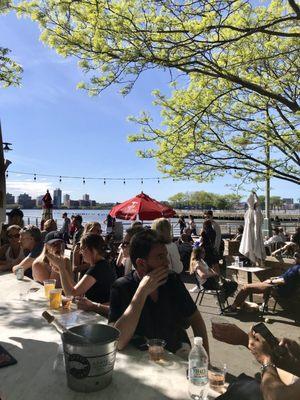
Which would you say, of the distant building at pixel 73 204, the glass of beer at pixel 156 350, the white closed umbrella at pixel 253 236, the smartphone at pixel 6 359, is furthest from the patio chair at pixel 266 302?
the distant building at pixel 73 204

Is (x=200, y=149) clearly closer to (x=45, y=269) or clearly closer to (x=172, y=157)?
(x=172, y=157)

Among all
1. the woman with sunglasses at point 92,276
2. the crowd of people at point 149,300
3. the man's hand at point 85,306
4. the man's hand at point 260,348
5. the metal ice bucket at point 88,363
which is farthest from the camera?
the woman with sunglasses at point 92,276

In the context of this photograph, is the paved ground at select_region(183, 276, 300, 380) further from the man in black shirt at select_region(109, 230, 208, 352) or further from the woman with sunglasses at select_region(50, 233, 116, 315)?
the woman with sunglasses at select_region(50, 233, 116, 315)

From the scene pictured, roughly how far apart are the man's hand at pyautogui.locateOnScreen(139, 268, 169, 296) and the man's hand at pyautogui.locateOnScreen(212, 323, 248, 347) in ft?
1.41

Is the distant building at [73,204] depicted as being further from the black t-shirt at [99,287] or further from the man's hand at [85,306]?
the man's hand at [85,306]

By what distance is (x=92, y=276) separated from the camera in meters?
3.59

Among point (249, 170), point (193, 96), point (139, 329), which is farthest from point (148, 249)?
point (249, 170)

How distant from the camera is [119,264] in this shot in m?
6.64

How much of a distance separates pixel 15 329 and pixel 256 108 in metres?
8.43

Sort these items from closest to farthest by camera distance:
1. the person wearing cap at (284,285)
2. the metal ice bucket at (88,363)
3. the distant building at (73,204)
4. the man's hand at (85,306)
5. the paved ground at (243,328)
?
the metal ice bucket at (88,363) < the man's hand at (85,306) < the paved ground at (243,328) < the person wearing cap at (284,285) < the distant building at (73,204)

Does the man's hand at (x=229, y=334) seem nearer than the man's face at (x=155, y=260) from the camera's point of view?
Yes

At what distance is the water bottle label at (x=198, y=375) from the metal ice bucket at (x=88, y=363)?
38 centimetres

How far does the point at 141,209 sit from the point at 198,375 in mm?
10307

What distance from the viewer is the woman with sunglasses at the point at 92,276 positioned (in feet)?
11.6
